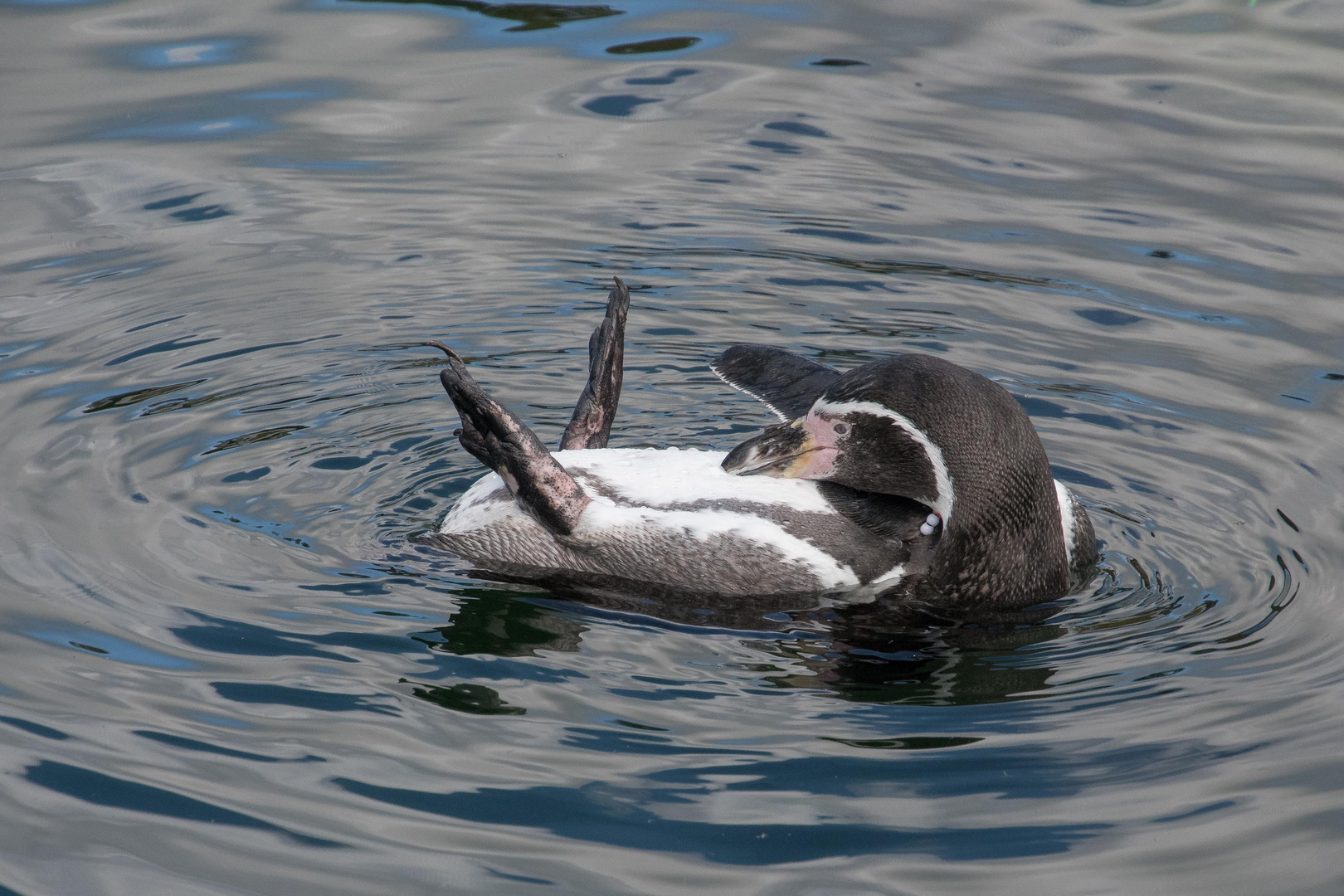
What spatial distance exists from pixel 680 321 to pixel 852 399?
2.75 metres

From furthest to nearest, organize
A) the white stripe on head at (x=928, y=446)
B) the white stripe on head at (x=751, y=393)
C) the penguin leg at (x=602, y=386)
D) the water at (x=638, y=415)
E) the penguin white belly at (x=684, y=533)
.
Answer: the penguin leg at (x=602, y=386)
the white stripe on head at (x=751, y=393)
the penguin white belly at (x=684, y=533)
the white stripe on head at (x=928, y=446)
the water at (x=638, y=415)

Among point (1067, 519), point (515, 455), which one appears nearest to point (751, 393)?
point (515, 455)

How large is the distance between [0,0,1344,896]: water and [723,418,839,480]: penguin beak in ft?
1.69

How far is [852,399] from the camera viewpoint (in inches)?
201

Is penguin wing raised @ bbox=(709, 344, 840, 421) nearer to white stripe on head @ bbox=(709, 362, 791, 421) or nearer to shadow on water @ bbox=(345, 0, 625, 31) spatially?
white stripe on head @ bbox=(709, 362, 791, 421)

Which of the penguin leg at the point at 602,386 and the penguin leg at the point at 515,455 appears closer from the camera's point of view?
the penguin leg at the point at 515,455

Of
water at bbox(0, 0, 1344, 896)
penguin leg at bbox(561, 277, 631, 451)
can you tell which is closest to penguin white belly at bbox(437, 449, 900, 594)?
water at bbox(0, 0, 1344, 896)

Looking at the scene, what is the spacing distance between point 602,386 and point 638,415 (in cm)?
86

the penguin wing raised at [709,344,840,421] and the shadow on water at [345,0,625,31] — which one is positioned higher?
the shadow on water at [345,0,625,31]

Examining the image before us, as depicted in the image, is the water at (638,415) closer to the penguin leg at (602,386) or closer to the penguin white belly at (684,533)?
the penguin white belly at (684,533)

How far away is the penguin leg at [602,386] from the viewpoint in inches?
233

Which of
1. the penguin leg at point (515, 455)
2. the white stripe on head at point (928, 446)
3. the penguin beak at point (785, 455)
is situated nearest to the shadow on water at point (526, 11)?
the penguin leg at point (515, 455)

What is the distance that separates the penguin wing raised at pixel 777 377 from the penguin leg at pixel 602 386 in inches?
16.2

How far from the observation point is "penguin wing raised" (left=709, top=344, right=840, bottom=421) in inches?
222
